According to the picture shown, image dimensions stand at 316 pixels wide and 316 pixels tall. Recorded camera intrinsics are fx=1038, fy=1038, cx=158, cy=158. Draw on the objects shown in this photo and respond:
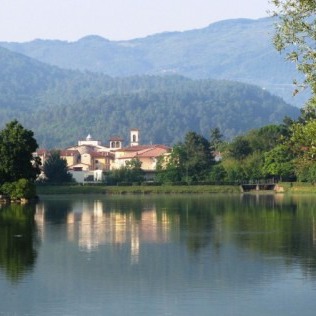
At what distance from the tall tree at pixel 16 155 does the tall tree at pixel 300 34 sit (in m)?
63.3

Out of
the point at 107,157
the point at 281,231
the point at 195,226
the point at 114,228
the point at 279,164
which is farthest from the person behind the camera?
the point at 107,157

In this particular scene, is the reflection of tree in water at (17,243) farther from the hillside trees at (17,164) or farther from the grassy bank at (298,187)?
the grassy bank at (298,187)

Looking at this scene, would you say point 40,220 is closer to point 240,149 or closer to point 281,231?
point 281,231

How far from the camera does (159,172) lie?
133000 mm

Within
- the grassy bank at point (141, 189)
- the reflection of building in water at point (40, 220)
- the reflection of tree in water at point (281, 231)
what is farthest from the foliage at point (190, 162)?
the reflection of tree in water at point (281, 231)

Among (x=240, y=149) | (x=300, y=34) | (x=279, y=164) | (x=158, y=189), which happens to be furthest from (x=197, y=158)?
(x=300, y=34)

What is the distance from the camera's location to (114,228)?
181ft

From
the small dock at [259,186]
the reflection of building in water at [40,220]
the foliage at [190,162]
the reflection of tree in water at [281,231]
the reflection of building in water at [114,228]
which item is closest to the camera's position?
the reflection of tree in water at [281,231]

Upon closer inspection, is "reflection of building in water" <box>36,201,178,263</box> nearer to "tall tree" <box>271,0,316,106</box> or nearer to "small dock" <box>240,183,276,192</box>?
"tall tree" <box>271,0,316,106</box>

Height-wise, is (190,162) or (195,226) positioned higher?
(190,162)

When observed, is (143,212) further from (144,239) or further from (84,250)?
(84,250)

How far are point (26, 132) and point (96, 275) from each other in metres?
58.1

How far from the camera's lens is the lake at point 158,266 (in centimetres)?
2838

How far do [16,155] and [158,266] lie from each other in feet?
177
